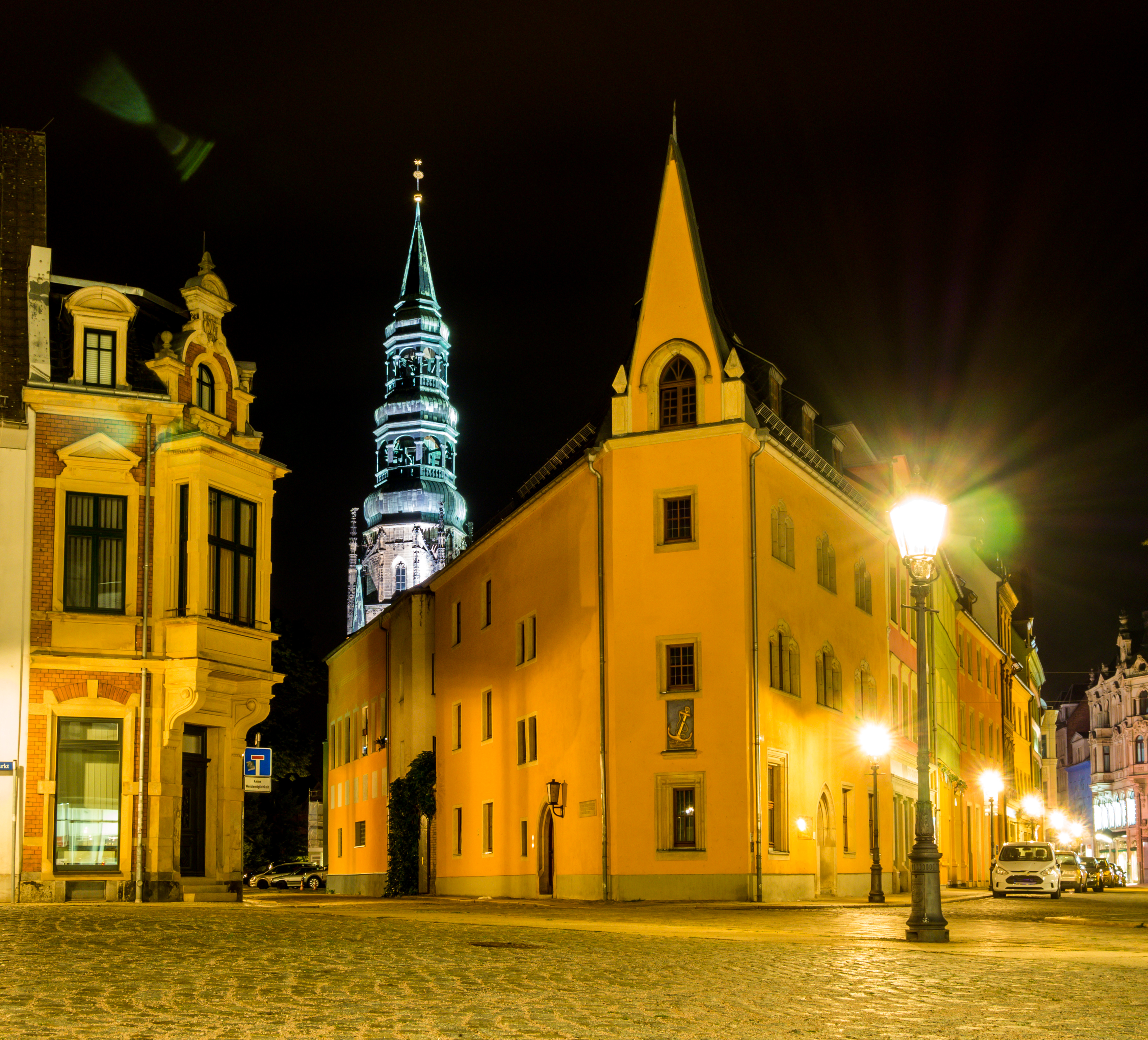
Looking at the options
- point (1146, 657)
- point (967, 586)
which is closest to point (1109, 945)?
point (967, 586)

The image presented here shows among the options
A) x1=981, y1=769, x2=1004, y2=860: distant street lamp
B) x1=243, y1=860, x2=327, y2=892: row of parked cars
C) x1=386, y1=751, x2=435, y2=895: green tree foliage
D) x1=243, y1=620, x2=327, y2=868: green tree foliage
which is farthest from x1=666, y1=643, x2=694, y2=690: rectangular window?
x1=243, y1=860, x2=327, y2=892: row of parked cars

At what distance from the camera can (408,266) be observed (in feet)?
603

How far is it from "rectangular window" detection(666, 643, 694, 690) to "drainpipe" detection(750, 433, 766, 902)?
152cm

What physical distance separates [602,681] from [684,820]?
386cm

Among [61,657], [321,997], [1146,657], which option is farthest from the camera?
[1146,657]

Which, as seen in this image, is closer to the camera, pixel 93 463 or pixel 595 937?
pixel 595 937

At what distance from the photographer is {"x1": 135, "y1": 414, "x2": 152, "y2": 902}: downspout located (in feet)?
92.0

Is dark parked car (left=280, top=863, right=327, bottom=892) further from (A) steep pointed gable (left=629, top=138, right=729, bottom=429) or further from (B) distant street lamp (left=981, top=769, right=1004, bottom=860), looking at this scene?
(A) steep pointed gable (left=629, top=138, right=729, bottom=429)

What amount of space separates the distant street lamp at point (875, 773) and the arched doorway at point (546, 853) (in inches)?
316

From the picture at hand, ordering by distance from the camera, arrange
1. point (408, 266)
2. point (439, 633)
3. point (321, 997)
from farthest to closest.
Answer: point (408, 266) < point (439, 633) < point (321, 997)

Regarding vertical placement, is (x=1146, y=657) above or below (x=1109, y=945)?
above

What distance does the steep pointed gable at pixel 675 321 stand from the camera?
122 feet

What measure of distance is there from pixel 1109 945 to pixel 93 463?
1929 cm

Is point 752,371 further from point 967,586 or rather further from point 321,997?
point 967,586
